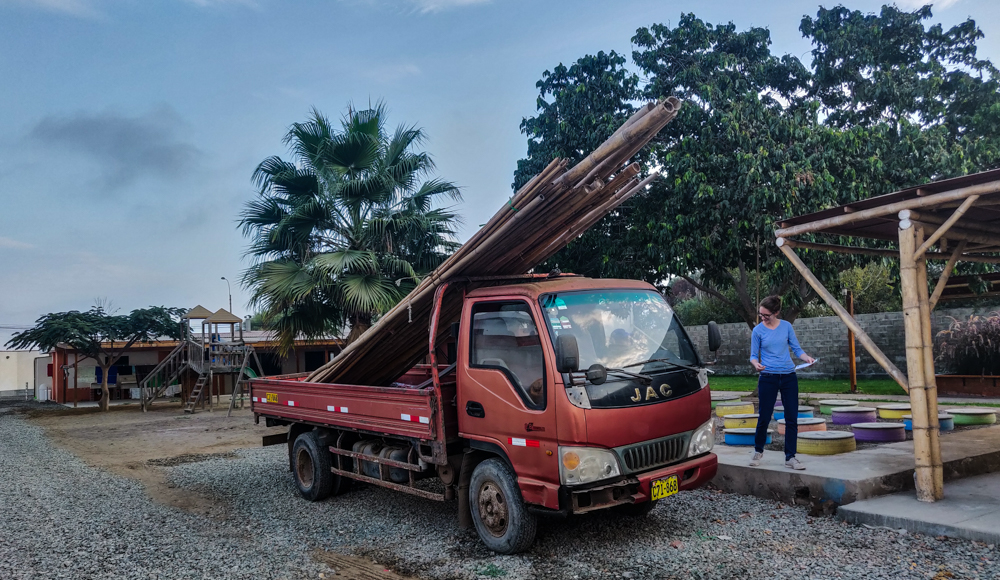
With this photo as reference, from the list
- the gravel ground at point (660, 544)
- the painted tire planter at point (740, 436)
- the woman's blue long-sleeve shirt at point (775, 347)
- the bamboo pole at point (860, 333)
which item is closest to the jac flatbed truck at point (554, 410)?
the gravel ground at point (660, 544)

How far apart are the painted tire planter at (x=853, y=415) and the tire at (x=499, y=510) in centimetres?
599

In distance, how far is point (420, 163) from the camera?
1477 cm

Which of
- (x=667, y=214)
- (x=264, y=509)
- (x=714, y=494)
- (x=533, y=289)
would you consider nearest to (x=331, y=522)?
(x=264, y=509)

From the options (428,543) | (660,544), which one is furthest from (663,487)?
(428,543)

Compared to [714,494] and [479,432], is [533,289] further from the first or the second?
[714,494]

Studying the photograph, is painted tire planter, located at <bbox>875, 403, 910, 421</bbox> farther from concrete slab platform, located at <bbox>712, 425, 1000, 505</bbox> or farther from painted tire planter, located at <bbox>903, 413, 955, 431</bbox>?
concrete slab platform, located at <bbox>712, 425, 1000, 505</bbox>

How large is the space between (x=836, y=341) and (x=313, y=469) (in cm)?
1732

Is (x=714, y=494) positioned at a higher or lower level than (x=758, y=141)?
lower

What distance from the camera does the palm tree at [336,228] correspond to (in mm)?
13148

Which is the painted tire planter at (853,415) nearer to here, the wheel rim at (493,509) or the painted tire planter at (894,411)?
the painted tire planter at (894,411)

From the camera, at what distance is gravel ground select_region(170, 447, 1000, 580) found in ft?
15.0

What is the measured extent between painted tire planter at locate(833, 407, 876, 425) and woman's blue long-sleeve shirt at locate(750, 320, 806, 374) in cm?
334

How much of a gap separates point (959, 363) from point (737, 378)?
26.8 feet

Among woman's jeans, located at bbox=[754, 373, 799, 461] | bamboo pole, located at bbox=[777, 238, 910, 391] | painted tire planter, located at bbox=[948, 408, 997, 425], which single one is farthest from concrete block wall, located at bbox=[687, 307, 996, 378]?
woman's jeans, located at bbox=[754, 373, 799, 461]
